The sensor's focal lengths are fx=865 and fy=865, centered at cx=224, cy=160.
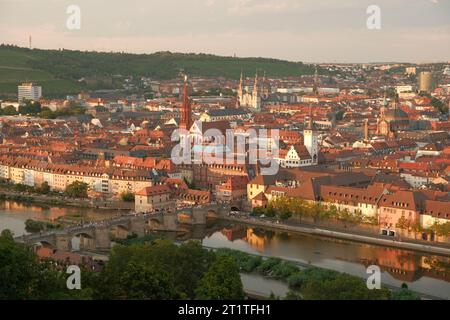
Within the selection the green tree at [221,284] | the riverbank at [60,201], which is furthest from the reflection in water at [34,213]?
the green tree at [221,284]

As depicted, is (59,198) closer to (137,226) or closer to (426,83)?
(137,226)

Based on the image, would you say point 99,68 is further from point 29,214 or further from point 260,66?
point 29,214

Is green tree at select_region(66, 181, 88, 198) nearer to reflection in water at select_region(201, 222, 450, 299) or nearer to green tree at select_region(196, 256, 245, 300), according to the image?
reflection in water at select_region(201, 222, 450, 299)

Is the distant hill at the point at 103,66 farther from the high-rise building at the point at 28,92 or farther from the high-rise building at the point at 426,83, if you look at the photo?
the high-rise building at the point at 426,83

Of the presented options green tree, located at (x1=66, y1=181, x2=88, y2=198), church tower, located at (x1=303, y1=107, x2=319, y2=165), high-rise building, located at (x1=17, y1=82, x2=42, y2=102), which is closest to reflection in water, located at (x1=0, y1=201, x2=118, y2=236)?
green tree, located at (x1=66, y1=181, x2=88, y2=198)

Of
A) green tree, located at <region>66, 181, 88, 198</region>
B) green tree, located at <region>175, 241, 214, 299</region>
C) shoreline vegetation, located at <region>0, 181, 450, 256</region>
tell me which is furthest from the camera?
green tree, located at <region>66, 181, 88, 198</region>

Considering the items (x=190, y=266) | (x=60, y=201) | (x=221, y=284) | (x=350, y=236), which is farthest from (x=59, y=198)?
(x=221, y=284)

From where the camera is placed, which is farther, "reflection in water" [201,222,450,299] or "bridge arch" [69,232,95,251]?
"bridge arch" [69,232,95,251]
